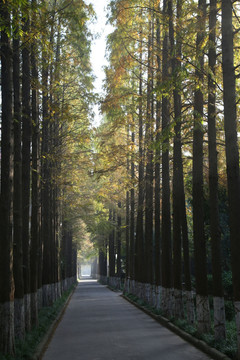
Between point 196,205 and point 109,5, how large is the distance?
6817 mm

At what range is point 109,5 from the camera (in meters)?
14.7

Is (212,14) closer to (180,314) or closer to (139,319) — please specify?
(180,314)

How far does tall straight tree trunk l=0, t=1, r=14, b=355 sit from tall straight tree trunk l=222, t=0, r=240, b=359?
4505 millimetres

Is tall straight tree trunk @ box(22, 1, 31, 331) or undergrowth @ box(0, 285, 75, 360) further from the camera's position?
tall straight tree trunk @ box(22, 1, 31, 331)

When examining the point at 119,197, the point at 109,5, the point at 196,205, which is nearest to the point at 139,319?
the point at 196,205

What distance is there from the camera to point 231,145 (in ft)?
32.2

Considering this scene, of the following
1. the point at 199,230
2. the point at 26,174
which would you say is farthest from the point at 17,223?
the point at 199,230

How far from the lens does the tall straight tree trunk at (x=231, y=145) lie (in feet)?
30.2

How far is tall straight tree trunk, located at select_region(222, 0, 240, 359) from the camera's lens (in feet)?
30.2

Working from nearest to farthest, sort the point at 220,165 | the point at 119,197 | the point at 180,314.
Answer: the point at 180,314 → the point at 220,165 → the point at 119,197

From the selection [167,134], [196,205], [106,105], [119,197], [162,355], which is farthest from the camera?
[119,197]

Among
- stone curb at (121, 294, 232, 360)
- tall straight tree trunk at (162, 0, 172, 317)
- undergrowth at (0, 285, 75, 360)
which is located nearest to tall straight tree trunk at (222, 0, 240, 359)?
stone curb at (121, 294, 232, 360)

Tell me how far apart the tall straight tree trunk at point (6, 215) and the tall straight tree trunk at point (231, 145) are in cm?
450

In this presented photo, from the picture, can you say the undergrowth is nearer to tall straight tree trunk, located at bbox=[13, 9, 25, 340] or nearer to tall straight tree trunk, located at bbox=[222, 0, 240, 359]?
tall straight tree trunk, located at bbox=[13, 9, 25, 340]
